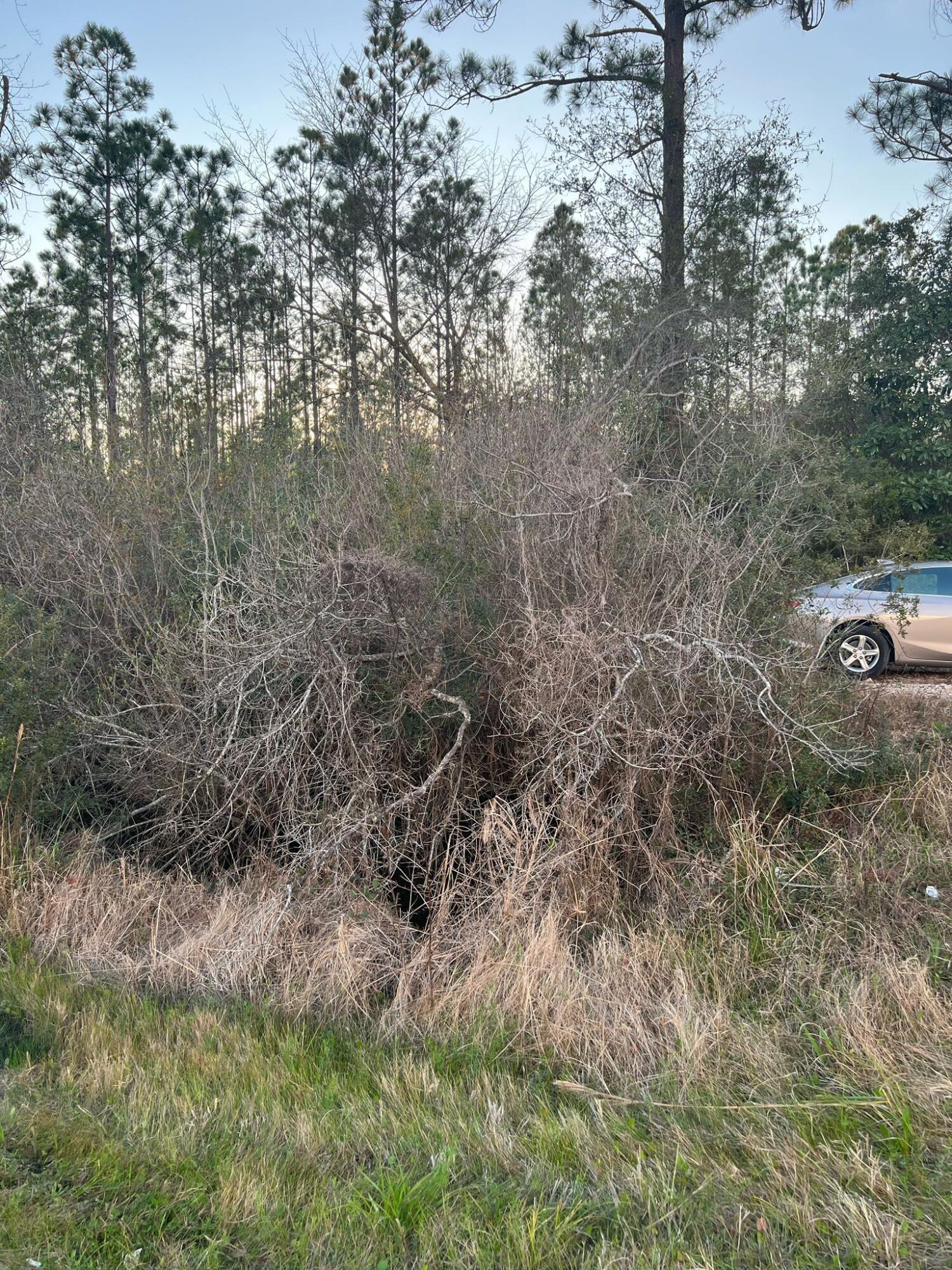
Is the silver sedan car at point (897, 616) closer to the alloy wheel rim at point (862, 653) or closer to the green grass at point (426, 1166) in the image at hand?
the alloy wheel rim at point (862, 653)

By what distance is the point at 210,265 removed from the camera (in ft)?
51.4

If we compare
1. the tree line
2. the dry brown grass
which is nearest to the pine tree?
the tree line

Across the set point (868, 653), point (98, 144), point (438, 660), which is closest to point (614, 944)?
point (438, 660)

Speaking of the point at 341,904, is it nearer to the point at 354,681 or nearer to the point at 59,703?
the point at 354,681

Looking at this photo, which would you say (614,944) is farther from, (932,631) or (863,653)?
(932,631)

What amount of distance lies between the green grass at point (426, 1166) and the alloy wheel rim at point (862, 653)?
174 inches

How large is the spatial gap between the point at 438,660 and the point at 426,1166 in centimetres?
301

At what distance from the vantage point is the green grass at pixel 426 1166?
2.36 meters

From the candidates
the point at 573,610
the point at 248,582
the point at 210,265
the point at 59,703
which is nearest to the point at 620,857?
the point at 573,610

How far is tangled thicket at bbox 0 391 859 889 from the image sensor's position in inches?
193

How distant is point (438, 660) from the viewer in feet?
17.5

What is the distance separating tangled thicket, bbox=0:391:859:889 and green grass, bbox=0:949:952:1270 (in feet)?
5.04

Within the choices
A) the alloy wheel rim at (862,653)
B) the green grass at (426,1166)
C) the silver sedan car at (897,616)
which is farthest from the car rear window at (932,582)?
the green grass at (426,1166)

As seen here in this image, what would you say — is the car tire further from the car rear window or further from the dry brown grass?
the dry brown grass
